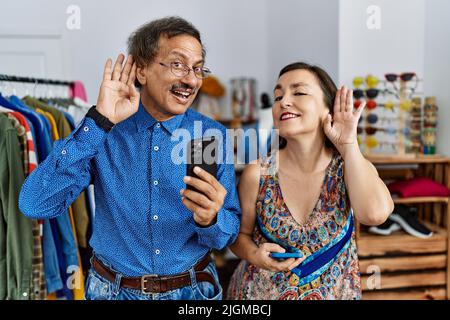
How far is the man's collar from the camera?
69 centimetres

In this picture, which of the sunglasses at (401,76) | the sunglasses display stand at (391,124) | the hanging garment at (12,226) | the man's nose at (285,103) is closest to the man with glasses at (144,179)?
the man's nose at (285,103)

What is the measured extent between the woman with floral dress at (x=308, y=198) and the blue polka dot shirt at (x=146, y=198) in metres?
0.08

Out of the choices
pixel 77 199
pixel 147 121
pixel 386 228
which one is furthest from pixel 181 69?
pixel 386 228

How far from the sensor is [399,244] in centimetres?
135

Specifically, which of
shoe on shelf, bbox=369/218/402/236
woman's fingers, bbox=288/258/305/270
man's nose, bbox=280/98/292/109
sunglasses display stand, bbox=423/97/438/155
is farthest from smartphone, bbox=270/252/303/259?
shoe on shelf, bbox=369/218/402/236

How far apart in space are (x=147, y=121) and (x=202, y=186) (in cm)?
19

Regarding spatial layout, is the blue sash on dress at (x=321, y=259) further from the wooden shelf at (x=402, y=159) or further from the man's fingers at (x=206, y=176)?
the wooden shelf at (x=402, y=159)

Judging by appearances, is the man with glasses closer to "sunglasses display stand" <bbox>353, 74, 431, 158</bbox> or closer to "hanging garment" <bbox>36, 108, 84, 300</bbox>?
"hanging garment" <bbox>36, 108, 84, 300</bbox>

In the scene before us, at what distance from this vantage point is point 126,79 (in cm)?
62

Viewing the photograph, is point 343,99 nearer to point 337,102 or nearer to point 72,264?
point 337,102

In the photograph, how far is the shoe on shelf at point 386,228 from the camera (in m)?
1.37
